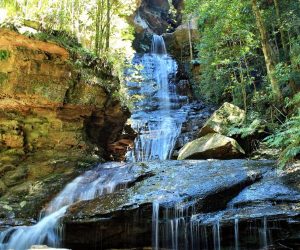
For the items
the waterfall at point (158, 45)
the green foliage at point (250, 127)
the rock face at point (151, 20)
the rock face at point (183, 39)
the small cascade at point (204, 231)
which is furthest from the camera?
the rock face at point (151, 20)

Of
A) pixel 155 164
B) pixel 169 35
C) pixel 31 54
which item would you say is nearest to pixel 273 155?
pixel 155 164

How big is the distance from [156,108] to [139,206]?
540 inches

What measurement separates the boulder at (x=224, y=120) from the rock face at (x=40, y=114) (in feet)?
14.4

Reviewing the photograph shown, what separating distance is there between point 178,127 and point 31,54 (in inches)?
357

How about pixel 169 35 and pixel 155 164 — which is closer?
pixel 155 164

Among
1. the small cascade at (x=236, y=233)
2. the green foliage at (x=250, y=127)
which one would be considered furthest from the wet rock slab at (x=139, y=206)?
the green foliage at (x=250, y=127)

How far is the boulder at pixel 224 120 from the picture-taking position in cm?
1303

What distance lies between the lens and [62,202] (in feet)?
27.7

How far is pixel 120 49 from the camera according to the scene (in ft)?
44.9

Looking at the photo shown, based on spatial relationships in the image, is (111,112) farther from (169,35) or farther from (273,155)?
(169,35)

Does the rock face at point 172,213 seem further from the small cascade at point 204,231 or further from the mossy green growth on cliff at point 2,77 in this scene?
the mossy green growth on cliff at point 2,77

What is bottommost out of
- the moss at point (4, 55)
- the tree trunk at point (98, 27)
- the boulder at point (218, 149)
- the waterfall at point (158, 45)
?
the boulder at point (218, 149)

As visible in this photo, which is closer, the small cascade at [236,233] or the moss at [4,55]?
the small cascade at [236,233]

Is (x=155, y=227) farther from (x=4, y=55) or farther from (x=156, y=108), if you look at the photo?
(x=156, y=108)
